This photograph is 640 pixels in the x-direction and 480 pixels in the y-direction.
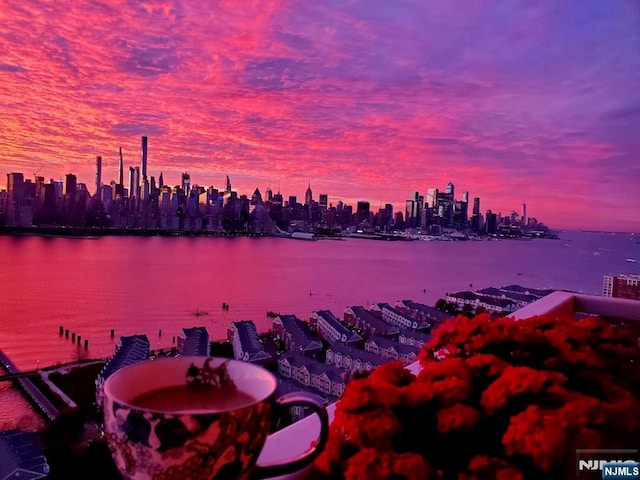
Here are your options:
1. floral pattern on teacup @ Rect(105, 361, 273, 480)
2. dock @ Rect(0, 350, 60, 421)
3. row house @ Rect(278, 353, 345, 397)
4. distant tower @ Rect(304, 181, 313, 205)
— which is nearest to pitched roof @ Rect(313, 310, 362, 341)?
row house @ Rect(278, 353, 345, 397)

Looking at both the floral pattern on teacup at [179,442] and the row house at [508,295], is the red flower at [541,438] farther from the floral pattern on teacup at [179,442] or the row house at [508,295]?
the row house at [508,295]

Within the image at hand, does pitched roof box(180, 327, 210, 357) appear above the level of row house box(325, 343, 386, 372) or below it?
above

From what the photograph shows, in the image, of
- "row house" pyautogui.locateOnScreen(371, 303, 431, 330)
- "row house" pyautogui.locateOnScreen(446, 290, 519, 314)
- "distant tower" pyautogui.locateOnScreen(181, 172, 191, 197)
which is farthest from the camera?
"distant tower" pyautogui.locateOnScreen(181, 172, 191, 197)

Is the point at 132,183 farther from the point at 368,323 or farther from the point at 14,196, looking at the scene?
the point at 368,323

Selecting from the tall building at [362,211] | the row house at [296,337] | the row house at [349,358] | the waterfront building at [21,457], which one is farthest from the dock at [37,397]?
the tall building at [362,211]

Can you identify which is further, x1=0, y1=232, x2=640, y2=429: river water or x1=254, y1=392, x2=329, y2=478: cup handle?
x1=0, y1=232, x2=640, y2=429: river water

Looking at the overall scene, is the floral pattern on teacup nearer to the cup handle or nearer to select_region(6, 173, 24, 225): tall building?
the cup handle

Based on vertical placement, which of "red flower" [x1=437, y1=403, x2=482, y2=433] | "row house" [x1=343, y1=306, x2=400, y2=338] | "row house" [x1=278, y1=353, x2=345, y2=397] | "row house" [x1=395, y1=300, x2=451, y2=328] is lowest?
"row house" [x1=343, y1=306, x2=400, y2=338]
